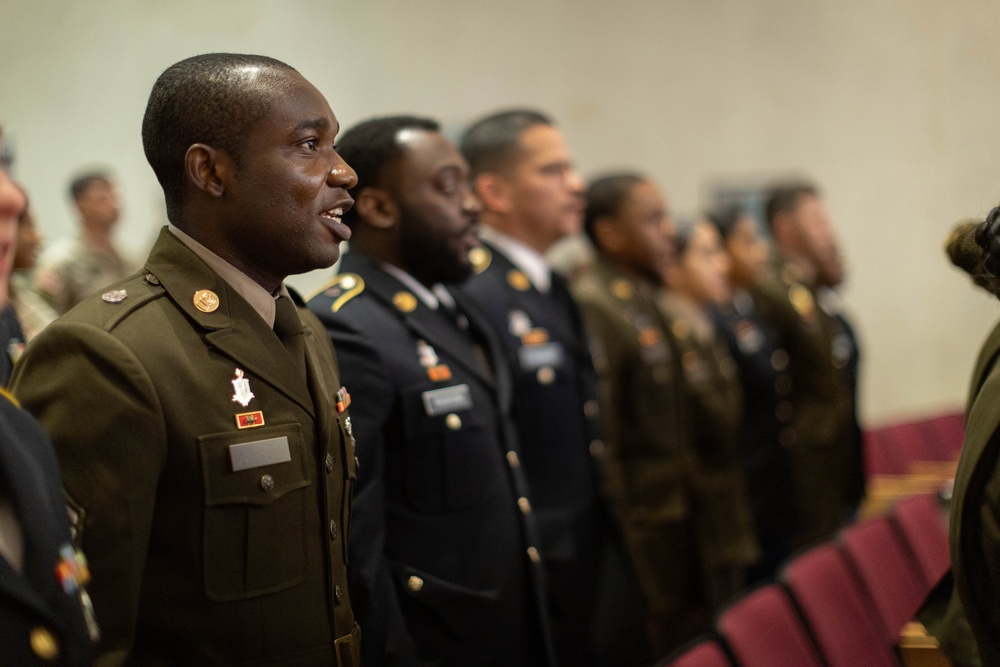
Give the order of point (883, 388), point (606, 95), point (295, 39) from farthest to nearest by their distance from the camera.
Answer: point (883, 388), point (606, 95), point (295, 39)

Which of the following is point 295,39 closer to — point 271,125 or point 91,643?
point 271,125

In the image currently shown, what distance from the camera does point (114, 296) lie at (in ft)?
4.68

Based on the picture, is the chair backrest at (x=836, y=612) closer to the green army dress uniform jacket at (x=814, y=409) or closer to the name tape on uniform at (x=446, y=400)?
the name tape on uniform at (x=446, y=400)

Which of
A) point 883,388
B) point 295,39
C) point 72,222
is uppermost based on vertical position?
point 295,39

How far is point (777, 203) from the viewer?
5.56 m

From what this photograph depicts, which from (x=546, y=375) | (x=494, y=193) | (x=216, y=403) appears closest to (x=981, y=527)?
(x=216, y=403)

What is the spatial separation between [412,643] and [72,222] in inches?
139

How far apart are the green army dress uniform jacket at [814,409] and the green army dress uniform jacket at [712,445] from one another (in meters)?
0.62

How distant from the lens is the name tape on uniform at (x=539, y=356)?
2.76 m

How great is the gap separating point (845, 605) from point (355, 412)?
51.2 inches

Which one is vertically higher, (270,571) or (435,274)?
(435,274)

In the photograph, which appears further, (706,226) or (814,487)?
(706,226)

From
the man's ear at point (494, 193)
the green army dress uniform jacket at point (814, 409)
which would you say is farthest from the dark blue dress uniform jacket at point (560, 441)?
the green army dress uniform jacket at point (814, 409)

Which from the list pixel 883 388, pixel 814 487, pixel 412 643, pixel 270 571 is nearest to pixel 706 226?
pixel 814 487
